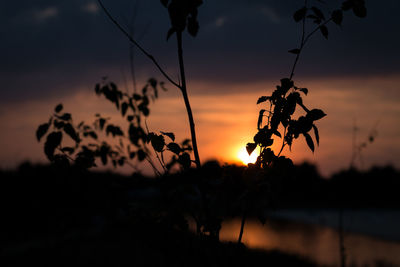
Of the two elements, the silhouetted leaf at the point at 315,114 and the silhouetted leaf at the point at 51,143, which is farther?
the silhouetted leaf at the point at 51,143

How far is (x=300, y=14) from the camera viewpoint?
6.70 feet

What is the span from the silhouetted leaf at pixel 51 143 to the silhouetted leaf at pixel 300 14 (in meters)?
1.59

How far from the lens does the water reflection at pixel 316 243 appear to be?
817cm

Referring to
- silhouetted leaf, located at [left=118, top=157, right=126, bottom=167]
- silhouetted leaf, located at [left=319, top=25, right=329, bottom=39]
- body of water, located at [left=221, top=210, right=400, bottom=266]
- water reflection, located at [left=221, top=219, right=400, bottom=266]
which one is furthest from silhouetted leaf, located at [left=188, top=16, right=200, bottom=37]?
water reflection, located at [left=221, top=219, right=400, bottom=266]

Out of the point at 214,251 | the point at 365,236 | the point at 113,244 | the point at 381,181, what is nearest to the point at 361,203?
the point at 381,181

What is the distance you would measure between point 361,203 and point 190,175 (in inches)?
772

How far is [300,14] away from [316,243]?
9.32 m

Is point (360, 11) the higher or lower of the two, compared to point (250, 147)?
higher

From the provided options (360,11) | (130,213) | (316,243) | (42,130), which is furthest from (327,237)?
(42,130)

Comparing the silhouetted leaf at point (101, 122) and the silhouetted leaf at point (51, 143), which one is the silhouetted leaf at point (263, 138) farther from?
the silhouetted leaf at point (101, 122)

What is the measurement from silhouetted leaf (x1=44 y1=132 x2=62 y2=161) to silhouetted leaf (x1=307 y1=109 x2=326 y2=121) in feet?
4.84

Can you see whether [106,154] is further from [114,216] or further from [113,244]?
[113,244]

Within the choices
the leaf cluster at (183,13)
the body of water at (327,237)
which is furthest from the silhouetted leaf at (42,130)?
the body of water at (327,237)

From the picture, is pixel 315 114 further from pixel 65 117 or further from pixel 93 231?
pixel 93 231
